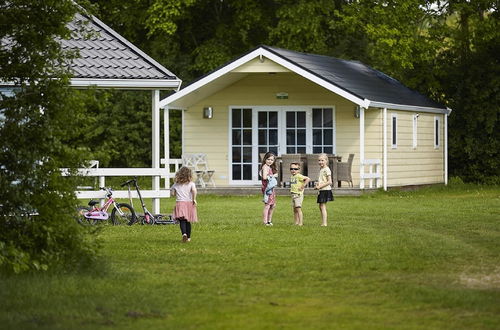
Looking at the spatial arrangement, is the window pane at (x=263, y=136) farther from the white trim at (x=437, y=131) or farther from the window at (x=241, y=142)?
the white trim at (x=437, y=131)

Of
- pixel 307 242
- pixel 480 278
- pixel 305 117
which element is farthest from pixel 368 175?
pixel 480 278

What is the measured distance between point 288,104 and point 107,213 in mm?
14453

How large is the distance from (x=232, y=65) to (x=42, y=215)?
62.6 ft

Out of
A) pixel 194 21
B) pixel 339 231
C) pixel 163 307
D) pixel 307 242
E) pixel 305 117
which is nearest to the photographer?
pixel 163 307

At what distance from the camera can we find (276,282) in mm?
11922

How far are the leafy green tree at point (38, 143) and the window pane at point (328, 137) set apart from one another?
21.1 meters

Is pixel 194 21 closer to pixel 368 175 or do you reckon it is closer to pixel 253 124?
pixel 253 124

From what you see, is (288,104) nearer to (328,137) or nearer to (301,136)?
(301,136)

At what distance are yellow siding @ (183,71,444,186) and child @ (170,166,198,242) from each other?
54.6 feet

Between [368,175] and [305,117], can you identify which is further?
[305,117]

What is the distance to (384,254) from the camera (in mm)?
14695

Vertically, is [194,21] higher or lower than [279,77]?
higher

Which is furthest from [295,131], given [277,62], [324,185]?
[324,185]

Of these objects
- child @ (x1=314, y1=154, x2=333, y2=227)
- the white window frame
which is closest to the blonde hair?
child @ (x1=314, y1=154, x2=333, y2=227)
